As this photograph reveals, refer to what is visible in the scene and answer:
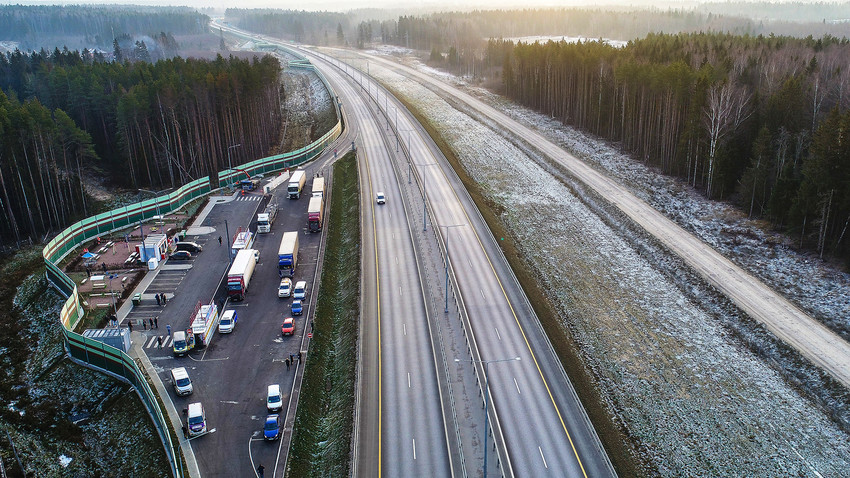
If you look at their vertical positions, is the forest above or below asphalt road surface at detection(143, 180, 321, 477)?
above

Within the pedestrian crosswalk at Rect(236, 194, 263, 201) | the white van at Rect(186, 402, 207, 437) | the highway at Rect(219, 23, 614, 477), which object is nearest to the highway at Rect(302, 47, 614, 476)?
the highway at Rect(219, 23, 614, 477)

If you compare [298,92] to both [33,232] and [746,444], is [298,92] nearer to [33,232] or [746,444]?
[33,232]

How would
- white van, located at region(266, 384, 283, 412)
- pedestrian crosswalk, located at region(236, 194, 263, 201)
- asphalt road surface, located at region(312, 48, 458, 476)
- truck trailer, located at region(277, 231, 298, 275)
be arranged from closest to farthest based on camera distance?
asphalt road surface, located at region(312, 48, 458, 476) → white van, located at region(266, 384, 283, 412) → truck trailer, located at region(277, 231, 298, 275) → pedestrian crosswalk, located at region(236, 194, 263, 201)

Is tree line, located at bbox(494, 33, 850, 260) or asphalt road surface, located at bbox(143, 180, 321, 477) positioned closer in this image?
asphalt road surface, located at bbox(143, 180, 321, 477)

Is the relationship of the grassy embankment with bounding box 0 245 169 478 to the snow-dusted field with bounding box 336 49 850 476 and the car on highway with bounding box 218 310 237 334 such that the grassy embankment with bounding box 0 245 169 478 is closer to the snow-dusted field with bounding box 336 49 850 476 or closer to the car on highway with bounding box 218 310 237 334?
the car on highway with bounding box 218 310 237 334

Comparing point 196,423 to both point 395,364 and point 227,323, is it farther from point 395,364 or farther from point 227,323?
point 395,364

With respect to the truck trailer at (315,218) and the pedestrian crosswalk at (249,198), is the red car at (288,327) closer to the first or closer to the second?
the truck trailer at (315,218)

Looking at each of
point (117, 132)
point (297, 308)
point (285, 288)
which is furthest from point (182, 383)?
point (117, 132)
